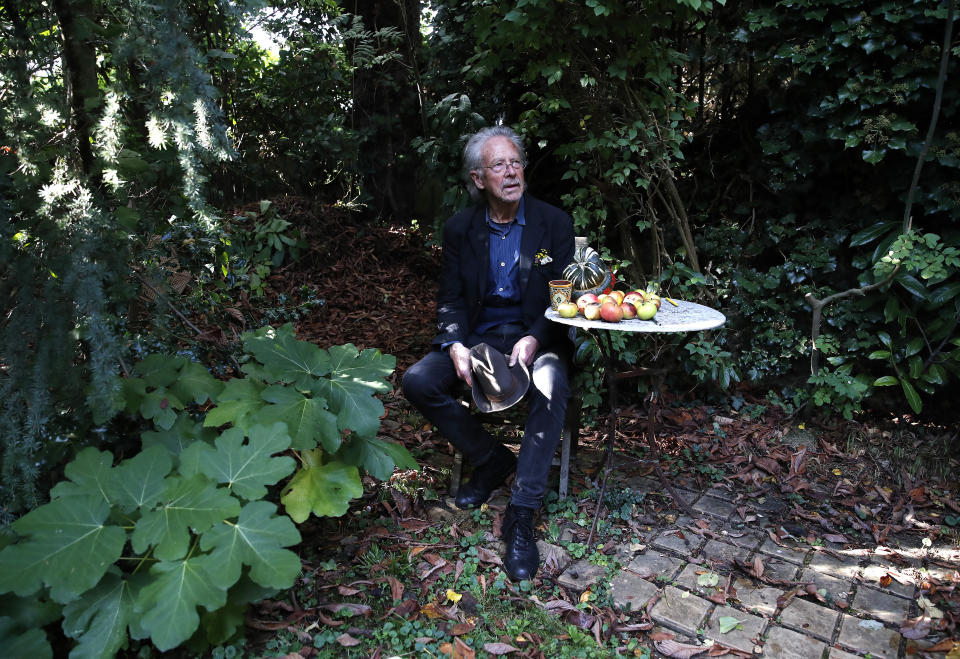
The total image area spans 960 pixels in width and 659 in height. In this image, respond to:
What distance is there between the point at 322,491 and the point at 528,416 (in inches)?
38.0

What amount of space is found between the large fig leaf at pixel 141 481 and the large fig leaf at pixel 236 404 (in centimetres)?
Answer: 26

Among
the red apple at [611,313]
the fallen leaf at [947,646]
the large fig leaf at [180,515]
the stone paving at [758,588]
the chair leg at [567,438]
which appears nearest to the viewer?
the large fig leaf at [180,515]

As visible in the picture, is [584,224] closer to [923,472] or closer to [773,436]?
[773,436]

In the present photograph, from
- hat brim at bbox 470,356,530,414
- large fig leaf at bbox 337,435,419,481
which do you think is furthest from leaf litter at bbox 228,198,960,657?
hat brim at bbox 470,356,530,414

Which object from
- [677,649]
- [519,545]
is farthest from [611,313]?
[677,649]

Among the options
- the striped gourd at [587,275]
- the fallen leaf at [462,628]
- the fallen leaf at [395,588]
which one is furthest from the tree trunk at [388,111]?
the fallen leaf at [462,628]

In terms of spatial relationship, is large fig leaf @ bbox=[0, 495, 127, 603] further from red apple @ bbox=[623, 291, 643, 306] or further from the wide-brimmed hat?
red apple @ bbox=[623, 291, 643, 306]

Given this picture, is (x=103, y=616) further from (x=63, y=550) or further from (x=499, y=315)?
(x=499, y=315)

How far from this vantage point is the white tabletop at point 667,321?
2451mm

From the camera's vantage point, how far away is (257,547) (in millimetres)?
1867

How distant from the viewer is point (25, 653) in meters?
1.73

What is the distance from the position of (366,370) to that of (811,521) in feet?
7.10

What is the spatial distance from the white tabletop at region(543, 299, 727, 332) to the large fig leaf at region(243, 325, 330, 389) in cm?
98

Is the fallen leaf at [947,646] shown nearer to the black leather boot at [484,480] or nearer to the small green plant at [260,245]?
the black leather boot at [484,480]
